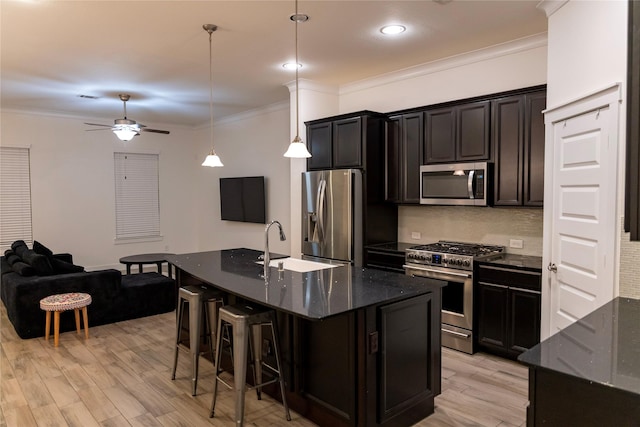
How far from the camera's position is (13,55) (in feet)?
14.0

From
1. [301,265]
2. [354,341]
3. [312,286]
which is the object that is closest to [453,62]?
[301,265]

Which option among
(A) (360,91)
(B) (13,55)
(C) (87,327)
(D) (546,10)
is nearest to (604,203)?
(D) (546,10)

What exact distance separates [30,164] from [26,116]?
0.77 m

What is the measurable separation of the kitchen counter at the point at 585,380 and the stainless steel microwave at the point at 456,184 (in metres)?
2.53

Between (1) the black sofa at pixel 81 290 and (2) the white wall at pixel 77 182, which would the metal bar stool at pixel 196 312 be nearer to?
(1) the black sofa at pixel 81 290

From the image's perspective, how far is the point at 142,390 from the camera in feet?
11.1

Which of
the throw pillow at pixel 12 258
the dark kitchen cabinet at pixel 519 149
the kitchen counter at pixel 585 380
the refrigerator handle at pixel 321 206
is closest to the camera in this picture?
the kitchen counter at pixel 585 380

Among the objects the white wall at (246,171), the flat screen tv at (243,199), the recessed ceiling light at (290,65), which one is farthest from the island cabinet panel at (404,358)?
the flat screen tv at (243,199)

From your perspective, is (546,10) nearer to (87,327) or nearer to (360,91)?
(360,91)

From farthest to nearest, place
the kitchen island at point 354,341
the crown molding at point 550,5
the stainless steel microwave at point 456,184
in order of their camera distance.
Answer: the stainless steel microwave at point 456,184 < the crown molding at point 550,5 < the kitchen island at point 354,341

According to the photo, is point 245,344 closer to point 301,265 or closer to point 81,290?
point 301,265

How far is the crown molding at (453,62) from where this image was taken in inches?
155

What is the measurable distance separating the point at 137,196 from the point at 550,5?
7.35 m

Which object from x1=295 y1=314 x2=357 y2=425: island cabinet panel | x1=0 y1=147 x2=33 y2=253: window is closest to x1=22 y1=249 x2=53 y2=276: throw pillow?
x1=0 y1=147 x2=33 y2=253: window
